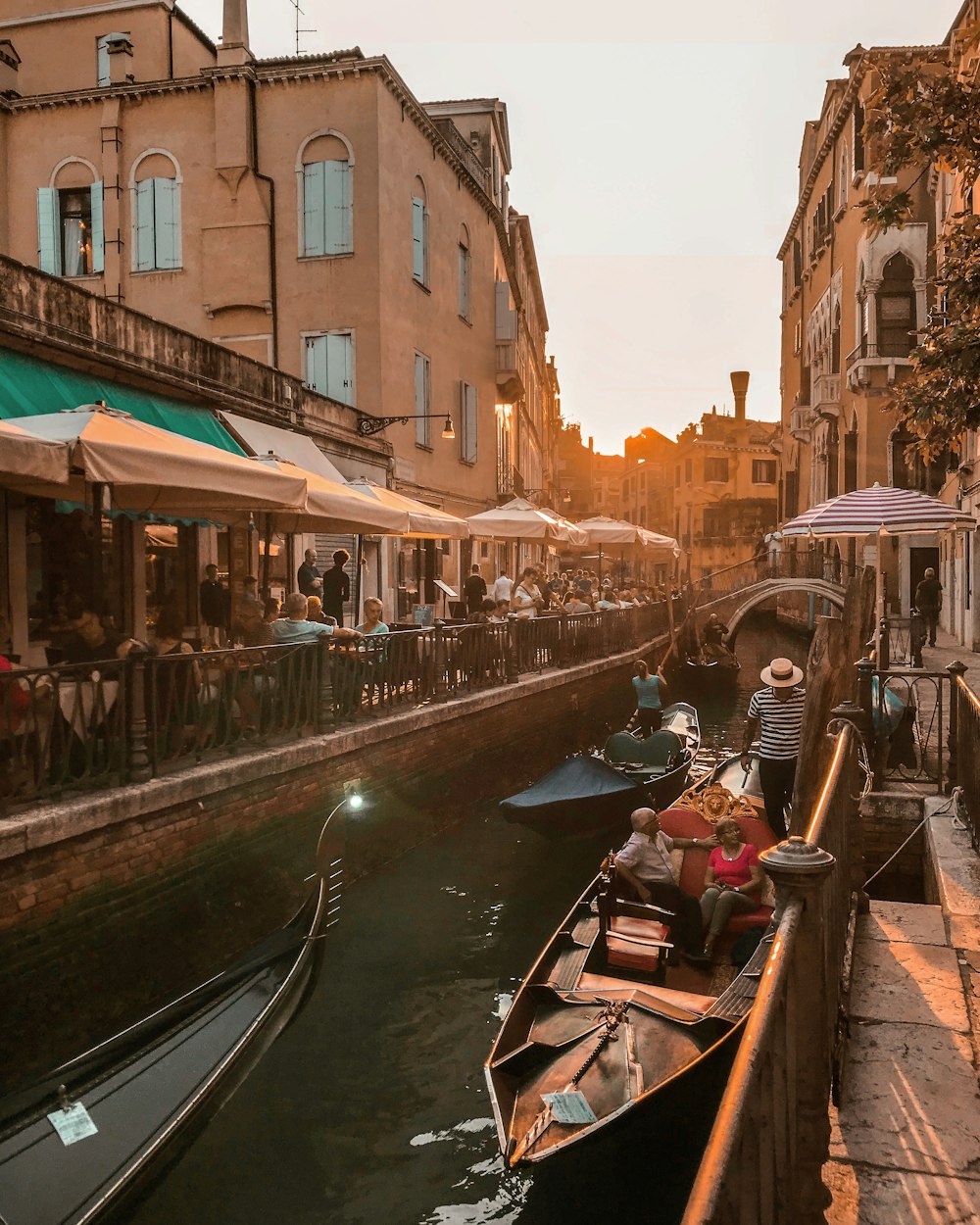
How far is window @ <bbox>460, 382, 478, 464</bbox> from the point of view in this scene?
23.1 metres

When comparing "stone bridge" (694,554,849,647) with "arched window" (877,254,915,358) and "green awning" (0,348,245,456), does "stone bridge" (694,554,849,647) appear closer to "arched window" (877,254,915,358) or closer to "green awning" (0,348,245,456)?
"arched window" (877,254,915,358)

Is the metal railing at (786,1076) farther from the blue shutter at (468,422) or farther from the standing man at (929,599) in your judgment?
the blue shutter at (468,422)

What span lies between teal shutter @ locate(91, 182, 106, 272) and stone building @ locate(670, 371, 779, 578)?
43032 millimetres

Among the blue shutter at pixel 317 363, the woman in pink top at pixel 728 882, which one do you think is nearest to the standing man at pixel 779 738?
the woman in pink top at pixel 728 882

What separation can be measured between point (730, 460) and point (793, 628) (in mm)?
26618

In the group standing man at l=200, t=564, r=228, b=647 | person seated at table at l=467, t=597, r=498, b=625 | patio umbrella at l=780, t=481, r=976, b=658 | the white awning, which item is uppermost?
the white awning

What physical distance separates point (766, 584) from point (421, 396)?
15875mm

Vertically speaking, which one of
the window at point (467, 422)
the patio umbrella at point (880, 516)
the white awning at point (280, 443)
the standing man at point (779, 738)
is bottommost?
the standing man at point (779, 738)

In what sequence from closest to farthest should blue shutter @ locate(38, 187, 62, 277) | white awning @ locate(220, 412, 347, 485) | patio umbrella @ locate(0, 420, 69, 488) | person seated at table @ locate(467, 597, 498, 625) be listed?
patio umbrella @ locate(0, 420, 69, 488), white awning @ locate(220, 412, 347, 485), person seated at table @ locate(467, 597, 498, 625), blue shutter @ locate(38, 187, 62, 277)

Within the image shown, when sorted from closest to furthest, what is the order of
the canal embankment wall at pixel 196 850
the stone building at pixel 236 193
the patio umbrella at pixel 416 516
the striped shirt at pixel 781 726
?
the canal embankment wall at pixel 196 850 → the striped shirt at pixel 781 726 → the patio umbrella at pixel 416 516 → the stone building at pixel 236 193

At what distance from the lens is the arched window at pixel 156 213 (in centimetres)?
1836

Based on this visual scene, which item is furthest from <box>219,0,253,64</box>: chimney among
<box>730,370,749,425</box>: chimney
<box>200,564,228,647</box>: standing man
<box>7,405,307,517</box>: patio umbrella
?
<box>730,370,749,425</box>: chimney

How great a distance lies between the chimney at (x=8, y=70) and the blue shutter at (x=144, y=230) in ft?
10.1

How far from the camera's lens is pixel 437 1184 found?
5566 millimetres
